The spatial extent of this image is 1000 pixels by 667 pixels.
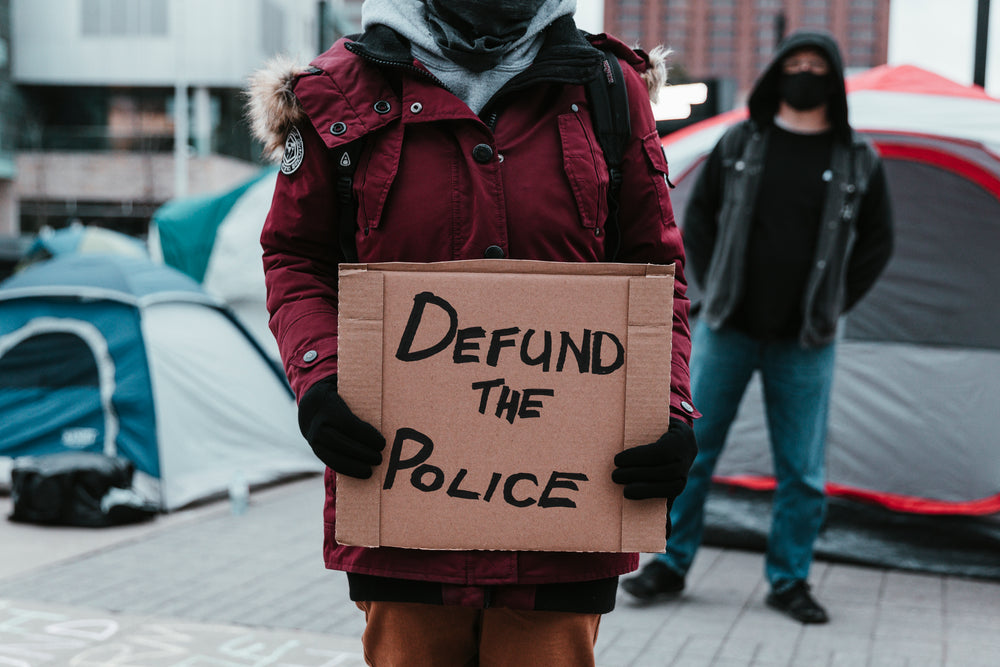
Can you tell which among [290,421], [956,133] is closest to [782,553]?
[956,133]

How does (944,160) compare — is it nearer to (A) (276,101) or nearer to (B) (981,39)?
(B) (981,39)

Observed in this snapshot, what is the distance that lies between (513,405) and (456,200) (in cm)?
35

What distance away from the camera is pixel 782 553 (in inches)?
166

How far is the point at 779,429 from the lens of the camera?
13.8 feet

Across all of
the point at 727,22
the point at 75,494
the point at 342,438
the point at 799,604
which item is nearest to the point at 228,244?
the point at 75,494

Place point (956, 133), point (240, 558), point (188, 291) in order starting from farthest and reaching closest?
point (188, 291) < point (240, 558) < point (956, 133)

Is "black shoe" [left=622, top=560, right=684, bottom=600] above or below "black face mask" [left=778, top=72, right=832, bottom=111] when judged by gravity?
below

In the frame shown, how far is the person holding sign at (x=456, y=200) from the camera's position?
1731 millimetres

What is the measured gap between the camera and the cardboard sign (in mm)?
1642

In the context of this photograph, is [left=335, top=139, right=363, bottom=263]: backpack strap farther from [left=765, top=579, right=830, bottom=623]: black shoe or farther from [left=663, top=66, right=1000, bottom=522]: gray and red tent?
[left=663, top=66, right=1000, bottom=522]: gray and red tent

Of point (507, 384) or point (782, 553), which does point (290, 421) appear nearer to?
point (782, 553)

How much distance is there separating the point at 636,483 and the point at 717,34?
15008 centimetres

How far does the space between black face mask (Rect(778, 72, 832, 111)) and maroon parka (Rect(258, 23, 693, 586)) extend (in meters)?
2.51

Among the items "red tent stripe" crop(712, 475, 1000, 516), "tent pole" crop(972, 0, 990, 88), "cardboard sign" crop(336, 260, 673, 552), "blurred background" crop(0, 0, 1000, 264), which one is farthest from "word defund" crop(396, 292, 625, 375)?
"blurred background" crop(0, 0, 1000, 264)
